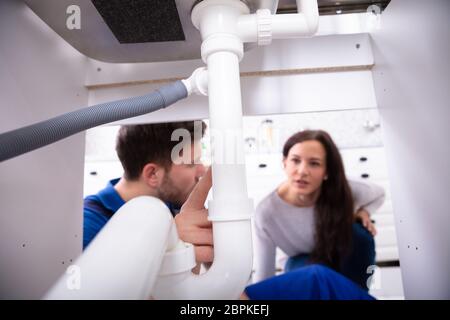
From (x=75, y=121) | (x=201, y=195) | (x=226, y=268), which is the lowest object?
(x=226, y=268)

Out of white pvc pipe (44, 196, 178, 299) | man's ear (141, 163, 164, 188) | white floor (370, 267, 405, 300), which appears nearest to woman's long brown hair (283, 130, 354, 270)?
white floor (370, 267, 405, 300)

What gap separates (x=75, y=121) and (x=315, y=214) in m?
1.00

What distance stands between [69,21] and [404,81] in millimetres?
727

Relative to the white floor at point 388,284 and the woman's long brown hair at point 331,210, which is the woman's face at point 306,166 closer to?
the woman's long brown hair at point 331,210

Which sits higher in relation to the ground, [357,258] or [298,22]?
[298,22]

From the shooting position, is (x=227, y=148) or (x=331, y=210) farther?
(x=331, y=210)

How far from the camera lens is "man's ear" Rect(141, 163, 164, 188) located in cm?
82

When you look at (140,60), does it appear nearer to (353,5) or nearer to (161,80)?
(161,80)

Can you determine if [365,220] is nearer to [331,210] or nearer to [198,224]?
[331,210]

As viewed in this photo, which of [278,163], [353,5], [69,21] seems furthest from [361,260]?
[69,21]

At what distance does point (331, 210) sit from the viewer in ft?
3.65

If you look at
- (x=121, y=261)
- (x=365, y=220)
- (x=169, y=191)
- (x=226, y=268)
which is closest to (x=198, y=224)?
(x=226, y=268)

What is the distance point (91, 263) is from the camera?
259mm

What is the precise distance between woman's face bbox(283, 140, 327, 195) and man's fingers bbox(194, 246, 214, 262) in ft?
2.61
